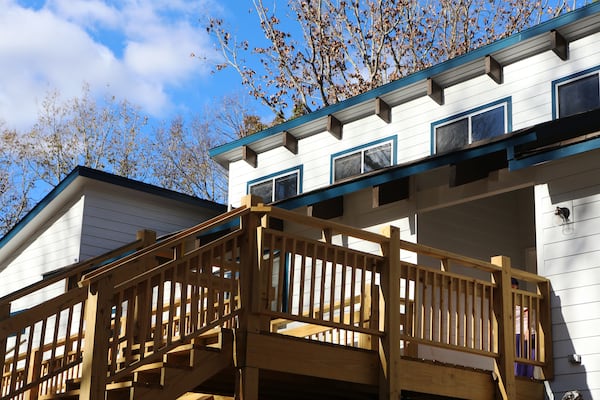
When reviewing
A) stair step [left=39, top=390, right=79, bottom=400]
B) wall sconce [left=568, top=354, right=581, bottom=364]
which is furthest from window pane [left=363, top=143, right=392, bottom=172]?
stair step [left=39, top=390, right=79, bottom=400]

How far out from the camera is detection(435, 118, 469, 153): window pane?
13188 mm

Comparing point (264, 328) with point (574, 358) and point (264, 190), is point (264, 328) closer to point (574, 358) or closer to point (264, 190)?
point (574, 358)

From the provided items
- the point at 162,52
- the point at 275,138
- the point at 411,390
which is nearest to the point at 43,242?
the point at 275,138

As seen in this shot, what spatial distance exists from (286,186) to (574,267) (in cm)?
683

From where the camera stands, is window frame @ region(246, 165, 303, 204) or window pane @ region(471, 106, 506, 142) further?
window frame @ region(246, 165, 303, 204)

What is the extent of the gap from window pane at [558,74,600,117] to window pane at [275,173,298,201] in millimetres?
5215

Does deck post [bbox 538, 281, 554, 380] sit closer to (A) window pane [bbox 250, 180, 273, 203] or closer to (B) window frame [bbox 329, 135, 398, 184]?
(B) window frame [bbox 329, 135, 398, 184]

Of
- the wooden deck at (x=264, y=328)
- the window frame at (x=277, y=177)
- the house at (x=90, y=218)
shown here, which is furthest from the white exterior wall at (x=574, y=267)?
the house at (x=90, y=218)

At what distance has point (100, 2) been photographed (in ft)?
178

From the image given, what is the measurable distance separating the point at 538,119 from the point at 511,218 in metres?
1.99

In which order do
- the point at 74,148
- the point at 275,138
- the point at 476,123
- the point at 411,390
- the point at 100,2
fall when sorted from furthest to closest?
the point at 100,2
the point at 74,148
the point at 275,138
the point at 476,123
the point at 411,390

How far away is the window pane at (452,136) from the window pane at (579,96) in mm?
1585

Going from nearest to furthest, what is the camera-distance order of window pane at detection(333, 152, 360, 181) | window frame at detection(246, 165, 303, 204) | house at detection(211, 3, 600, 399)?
house at detection(211, 3, 600, 399), window pane at detection(333, 152, 360, 181), window frame at detection(246, 165, 303, 204)

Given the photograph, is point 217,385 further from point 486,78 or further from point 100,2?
point 100,2
